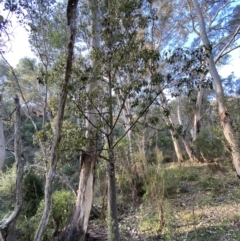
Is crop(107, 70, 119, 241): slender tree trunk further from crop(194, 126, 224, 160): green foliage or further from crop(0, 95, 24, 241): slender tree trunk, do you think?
crop(194, 126, 224, 160): green foliage

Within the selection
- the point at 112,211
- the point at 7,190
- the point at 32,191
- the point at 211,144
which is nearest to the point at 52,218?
the point at 112,211

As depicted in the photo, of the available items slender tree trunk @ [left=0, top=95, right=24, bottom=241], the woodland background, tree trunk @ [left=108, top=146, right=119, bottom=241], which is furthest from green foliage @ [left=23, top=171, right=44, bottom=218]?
slender tree trunk @ [left=0, top=95, right=24, bottom=241]

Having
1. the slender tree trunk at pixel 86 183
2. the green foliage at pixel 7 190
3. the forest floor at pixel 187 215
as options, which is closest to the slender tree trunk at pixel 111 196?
the slender tree trunk at pixel 86 183

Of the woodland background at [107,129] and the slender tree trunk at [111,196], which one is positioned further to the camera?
the slender tree trunk at [111,196]

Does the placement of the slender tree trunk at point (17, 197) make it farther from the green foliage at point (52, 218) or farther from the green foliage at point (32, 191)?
the green foliage at point (32, 191)

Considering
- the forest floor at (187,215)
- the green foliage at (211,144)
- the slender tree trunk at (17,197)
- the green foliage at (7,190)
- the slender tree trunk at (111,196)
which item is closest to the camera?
the slender tree trunk at (17,197)

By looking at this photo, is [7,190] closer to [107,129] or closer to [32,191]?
[32,191]

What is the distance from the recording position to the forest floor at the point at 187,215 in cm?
358

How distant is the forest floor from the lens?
3.58 meters

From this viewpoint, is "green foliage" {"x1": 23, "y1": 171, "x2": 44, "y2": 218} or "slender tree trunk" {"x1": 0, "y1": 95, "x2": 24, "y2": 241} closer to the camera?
"slender tree trunk" {"x1": 0, "y1": 95, "x2": 24, "y2": 241}

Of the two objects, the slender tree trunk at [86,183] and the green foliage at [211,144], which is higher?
the green foliage at [211,144]

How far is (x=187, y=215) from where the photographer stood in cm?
435

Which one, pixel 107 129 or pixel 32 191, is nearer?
pixel 107 129

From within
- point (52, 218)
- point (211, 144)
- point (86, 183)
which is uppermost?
point (211, 144)
